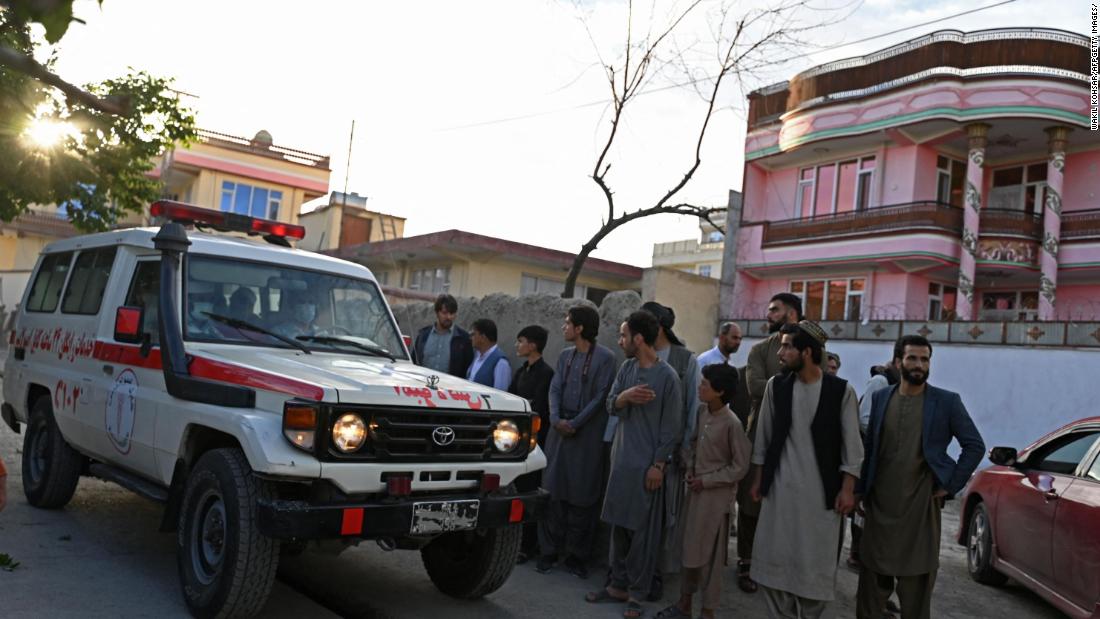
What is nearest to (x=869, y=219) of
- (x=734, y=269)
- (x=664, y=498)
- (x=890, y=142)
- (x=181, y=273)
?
(x=890, y=142)

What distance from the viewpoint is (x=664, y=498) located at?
19.2 ft

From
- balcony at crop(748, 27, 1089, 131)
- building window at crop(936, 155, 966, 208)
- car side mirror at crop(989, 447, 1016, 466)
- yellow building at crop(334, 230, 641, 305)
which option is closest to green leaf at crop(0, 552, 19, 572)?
car side mirror at crop(989, 447, 1016, 466)

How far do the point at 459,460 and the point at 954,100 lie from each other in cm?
Answer: 1921

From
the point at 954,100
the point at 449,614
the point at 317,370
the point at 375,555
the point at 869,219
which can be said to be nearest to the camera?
the point at 317,370

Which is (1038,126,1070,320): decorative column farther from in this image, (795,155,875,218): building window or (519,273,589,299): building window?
(519,273,589,299): building window

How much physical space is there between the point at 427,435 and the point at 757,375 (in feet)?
9.45

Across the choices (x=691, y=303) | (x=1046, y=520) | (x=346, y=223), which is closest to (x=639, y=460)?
(x=1046, y=520)

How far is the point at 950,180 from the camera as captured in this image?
75.3 ft

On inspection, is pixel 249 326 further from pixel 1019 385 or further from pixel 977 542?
pixel 1019 385

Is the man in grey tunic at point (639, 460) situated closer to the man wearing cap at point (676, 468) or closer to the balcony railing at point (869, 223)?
the man wearing cap at point (676, 468)

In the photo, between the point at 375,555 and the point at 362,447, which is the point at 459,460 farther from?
the point at 375,555

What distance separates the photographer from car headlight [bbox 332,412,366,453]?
4.43 meters

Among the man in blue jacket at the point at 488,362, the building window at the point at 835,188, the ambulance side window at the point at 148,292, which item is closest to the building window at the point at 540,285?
the building window at the point at 835,188

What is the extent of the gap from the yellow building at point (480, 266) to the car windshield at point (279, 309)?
55.1 ft
